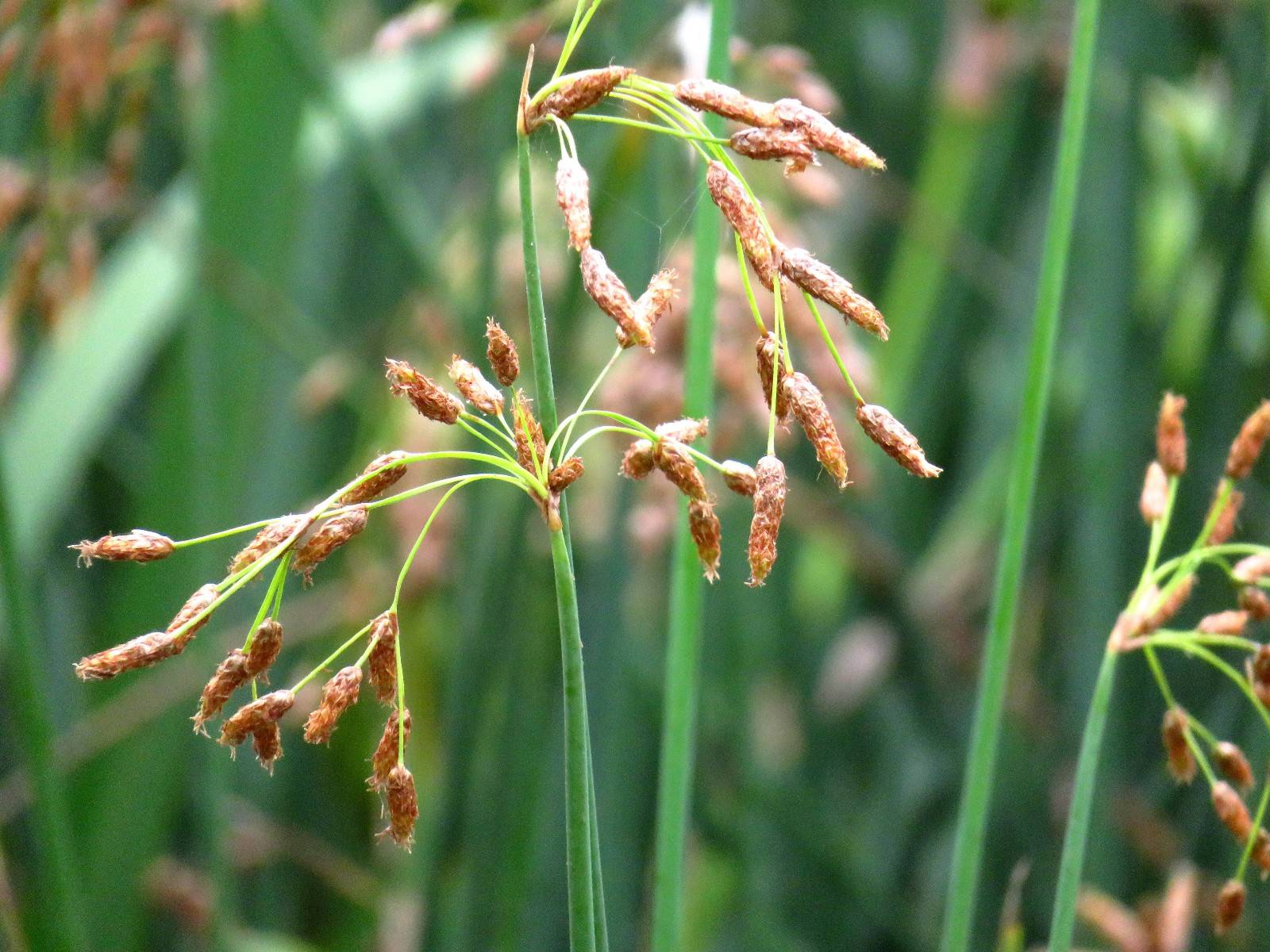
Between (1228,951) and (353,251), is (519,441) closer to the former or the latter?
(1228,951)

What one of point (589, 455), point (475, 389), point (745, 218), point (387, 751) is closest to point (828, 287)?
point (745, 218)

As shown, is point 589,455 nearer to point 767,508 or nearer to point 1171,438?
point 1171,438

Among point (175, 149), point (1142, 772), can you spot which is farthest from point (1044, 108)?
point (175, 149)

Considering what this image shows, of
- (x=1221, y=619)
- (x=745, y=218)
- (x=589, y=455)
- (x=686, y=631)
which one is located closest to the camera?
(x=745, y=218)

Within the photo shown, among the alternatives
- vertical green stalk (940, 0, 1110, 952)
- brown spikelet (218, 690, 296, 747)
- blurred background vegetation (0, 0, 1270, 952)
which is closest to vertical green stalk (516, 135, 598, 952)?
brown spikelet (218, 690, 296, 747)

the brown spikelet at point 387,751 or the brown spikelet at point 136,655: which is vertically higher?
the brown spikelet at point 136,655

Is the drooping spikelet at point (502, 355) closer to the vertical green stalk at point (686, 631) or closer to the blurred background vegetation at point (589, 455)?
the vertical green stalk at point (686, 631)

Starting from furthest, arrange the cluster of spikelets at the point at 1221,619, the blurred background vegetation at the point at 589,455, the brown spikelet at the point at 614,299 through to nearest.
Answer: the blurred background vegetation at the point at 589,455 < the cluster of spikelets at the point at 1221,619 < the brown spikelet at the point at 614,299

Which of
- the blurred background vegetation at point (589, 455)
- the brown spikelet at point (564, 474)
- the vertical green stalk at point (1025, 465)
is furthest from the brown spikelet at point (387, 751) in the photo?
the blurred background vegetation at point (589, 455)
